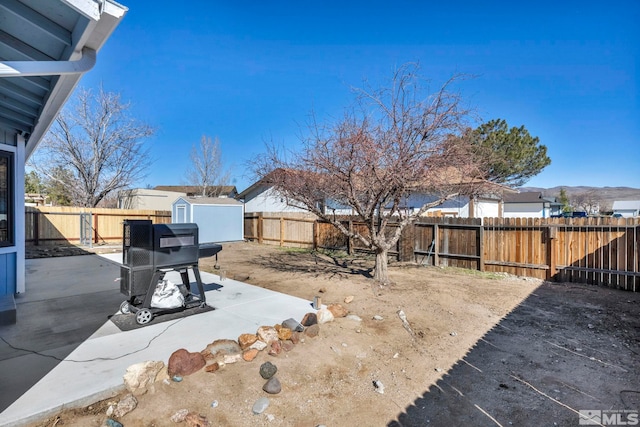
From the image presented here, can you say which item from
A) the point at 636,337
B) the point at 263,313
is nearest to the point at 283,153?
the point at 263,313

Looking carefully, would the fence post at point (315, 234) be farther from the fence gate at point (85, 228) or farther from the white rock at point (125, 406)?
the white rock at point (125, 406)

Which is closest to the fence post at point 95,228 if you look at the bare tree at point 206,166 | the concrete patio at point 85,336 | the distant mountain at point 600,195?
the concrete patio at point 85,336

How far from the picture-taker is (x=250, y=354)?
10.9 feet

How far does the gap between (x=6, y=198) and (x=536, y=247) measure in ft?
Answer: 35.0

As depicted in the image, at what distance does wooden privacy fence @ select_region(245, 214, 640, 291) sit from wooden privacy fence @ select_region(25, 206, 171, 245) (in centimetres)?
1251

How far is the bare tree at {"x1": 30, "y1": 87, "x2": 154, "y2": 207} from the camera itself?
54.3ft

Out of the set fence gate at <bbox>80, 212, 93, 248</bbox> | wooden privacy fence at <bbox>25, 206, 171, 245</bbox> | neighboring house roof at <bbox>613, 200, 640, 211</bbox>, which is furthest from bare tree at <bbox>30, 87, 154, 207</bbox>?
neighboring house roof at <bbox>613, 200, 640, 211</bbox>

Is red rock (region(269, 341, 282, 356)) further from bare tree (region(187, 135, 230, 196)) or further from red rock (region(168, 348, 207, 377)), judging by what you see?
bare tree (region(187, 135, 230, 196))

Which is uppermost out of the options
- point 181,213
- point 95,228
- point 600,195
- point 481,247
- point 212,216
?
point 600,195

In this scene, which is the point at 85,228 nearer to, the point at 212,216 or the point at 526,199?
the point at 212,216

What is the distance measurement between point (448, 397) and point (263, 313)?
2.69m

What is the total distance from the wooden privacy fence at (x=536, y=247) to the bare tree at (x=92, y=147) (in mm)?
16848

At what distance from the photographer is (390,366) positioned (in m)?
3.38

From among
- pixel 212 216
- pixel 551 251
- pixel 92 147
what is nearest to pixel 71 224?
pixel 212 216
